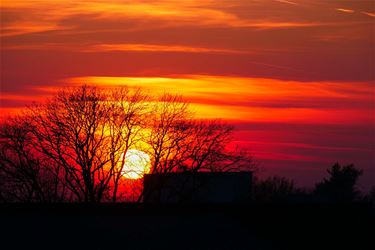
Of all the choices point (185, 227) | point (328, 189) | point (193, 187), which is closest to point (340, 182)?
point (328, 189)

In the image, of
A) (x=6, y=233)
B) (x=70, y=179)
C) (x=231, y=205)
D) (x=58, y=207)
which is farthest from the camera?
(x=70, y=179)

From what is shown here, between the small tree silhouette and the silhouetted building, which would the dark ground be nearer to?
the silhouetted building

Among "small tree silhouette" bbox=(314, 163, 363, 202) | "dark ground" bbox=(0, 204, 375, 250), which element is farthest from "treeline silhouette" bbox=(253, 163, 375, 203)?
"dark ground" bbox=(0, 204, 375, 250)

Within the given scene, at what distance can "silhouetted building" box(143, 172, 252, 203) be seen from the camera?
2645 inches

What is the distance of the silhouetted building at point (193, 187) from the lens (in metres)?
67.2

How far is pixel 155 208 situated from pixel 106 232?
9.36ft

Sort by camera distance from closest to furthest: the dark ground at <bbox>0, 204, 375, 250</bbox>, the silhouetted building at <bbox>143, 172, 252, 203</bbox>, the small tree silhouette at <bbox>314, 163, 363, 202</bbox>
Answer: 1. the dark ground at <bbox>0, 204, 375, 250</bbox>
2. the silhouetted building at <bbox>143, 172, 252, 203</bbox>
3. the small tree silhouette at <bbox>314, 163, 363, 202</bbox>

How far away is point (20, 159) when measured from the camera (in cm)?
6650

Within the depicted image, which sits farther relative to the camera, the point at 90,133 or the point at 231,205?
the point at 90,133

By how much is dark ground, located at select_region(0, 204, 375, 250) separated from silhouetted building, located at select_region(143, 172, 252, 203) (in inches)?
1258

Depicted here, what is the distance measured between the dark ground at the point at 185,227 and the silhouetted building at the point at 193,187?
3195 cm

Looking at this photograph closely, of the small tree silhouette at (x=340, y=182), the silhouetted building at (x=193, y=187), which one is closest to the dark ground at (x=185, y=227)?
the silhouetted building at (x=193, y=187)

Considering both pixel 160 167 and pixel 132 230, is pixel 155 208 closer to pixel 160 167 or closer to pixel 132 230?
pixel 132 230

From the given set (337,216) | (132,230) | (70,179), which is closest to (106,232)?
(132,230)
